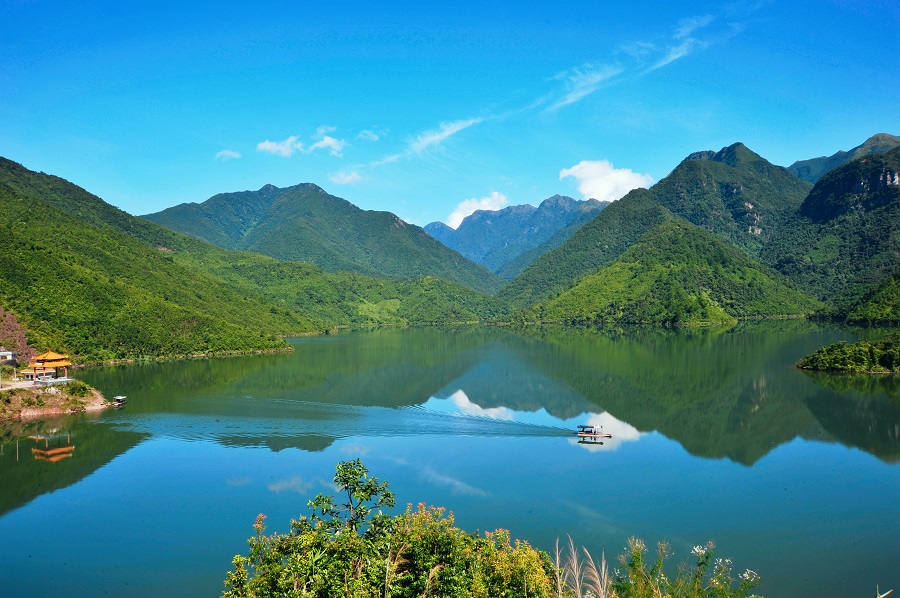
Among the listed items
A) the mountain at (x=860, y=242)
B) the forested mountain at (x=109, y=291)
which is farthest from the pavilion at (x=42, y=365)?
the mountain at (x=860, y=242)

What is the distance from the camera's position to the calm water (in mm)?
20531

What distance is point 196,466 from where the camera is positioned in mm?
31938

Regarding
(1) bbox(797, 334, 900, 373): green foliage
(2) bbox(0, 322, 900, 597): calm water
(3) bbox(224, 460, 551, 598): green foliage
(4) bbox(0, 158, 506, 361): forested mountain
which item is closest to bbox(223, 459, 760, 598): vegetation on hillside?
(3) bbox(224, 460, 551, 598): green foliage

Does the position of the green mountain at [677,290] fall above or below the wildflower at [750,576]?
above

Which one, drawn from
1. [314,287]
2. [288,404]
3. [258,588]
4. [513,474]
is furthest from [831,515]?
[314,287]

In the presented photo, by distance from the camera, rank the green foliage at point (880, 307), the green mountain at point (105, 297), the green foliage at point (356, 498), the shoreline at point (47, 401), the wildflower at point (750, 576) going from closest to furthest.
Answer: the wildflower at point (750, 576) → the green foliage at point (356, 498) → the shoreline at point (47, 401) → the green mountain at point (105, 297) → the green foliage at point (880, 307)

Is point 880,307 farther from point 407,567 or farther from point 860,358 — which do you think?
point 407,567

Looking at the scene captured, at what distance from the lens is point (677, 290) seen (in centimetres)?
15362

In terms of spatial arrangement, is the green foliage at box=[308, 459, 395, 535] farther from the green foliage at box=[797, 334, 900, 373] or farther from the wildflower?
the green foliage at box=[797, 334, 900, 373]

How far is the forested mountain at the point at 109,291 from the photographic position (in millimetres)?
72438

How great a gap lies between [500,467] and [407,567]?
1597 cm

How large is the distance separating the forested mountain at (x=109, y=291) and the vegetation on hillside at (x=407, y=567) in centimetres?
5872

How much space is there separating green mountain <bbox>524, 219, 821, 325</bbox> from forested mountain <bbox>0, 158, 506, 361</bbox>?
73.4m

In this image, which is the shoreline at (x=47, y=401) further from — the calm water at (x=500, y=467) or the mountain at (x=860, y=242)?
the mountain at (x=860, y=242)
